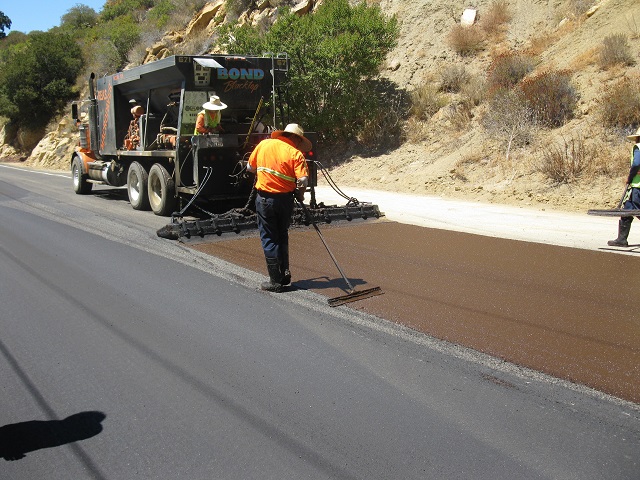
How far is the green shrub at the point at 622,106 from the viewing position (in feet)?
48.0

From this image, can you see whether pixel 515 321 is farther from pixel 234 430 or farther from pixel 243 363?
pixel 234 430

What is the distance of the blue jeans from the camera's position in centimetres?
716

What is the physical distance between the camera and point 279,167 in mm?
7098

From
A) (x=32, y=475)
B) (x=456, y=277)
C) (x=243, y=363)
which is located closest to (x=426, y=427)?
(x=243, y=363)

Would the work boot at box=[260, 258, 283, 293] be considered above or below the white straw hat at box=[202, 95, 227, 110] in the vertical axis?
below

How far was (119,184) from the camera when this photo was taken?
16.2m

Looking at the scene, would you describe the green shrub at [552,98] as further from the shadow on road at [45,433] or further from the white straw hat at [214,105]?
the shadow on road at [45,433]

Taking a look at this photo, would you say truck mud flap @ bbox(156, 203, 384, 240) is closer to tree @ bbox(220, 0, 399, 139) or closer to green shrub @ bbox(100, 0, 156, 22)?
tree @ bbox(220, 0, 399, 139)

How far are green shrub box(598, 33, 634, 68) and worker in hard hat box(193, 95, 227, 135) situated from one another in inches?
442

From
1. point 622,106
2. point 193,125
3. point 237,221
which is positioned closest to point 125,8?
point 193,125

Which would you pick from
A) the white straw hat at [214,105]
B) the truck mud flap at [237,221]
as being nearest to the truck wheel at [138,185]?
the truck mud flap at [237,221]

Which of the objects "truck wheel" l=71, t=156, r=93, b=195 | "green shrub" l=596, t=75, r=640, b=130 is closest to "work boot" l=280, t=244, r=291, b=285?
"green shrub" l=596, t=75, r=640, b=130

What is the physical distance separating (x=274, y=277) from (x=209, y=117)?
18.4 feet

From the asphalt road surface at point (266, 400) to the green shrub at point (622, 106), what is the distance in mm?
10998
